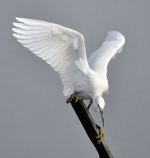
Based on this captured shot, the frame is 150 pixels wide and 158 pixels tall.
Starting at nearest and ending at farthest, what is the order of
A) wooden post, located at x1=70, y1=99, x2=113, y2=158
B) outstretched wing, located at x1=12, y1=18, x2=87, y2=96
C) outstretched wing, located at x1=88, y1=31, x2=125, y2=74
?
wooden post, located at x1=70, y1=99, x2=113, y2=158, outstretched wing, located at x1=12, y1=18, x2=87, y2=96, outstretched wing, located at x1=88, y1=31, x2=125, y2=74

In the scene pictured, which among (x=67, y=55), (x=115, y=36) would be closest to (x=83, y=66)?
(x=67, y=55)

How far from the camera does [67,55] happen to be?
355cm

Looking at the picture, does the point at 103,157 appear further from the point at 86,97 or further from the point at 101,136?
the point at 86,97

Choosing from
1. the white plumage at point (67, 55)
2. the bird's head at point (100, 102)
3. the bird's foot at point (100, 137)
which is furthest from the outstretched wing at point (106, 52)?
the bird's foot at point (100, 137)

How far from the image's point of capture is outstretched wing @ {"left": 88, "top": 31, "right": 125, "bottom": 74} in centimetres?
358

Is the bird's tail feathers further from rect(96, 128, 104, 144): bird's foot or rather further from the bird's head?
rect(96, 128, 104, 144): bird's foot

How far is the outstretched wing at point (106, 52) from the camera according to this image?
11.7 ft

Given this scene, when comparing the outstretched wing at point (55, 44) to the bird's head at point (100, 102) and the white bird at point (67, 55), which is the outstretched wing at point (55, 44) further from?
the bird's head at point (100, 102)

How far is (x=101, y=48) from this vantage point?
383cm

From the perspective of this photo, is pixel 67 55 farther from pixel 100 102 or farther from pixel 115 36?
pixel 115 36

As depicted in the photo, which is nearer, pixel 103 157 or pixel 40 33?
pixel 103 157

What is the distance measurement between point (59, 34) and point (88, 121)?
43 cm

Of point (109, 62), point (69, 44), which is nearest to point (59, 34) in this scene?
point (69, 44)

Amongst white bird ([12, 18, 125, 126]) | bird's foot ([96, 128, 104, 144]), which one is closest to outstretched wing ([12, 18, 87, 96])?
white bird ([12, 18, 125, 126])
